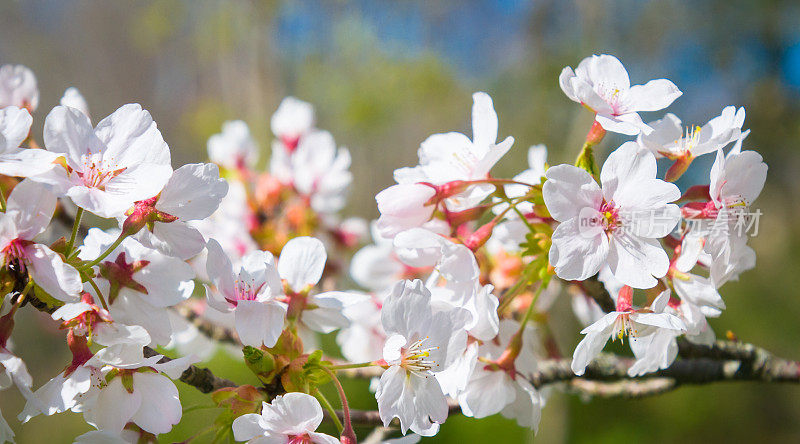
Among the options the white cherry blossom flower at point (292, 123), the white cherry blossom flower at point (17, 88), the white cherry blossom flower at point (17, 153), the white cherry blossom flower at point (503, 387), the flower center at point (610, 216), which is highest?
the white cherry blossom flower at point (17, 153)

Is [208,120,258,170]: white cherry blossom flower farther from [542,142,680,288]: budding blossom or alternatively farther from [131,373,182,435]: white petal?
[542,142,680,288]: budding blossom

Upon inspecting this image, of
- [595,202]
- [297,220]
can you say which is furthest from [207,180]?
[297,220]

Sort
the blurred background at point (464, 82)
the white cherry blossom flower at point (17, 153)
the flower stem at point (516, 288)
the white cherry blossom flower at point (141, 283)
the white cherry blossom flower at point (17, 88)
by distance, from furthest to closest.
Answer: the blurred background at point (464, 82)
the white cherry blossom flower at point (17, 88)
the flower stem at point (516, 288)
the white cherry blossom flower at point (141, 283)
the white cherry blossom flower at point (17, 153)

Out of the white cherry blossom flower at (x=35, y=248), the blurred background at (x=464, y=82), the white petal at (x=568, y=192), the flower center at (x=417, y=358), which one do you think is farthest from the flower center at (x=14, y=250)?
the blurred background at (x=464, y=82)

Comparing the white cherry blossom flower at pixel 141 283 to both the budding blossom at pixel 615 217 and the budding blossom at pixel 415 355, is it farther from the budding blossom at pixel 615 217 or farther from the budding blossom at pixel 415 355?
the budding blossom at pixel 615 217

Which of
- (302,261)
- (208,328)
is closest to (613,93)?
(302,261)

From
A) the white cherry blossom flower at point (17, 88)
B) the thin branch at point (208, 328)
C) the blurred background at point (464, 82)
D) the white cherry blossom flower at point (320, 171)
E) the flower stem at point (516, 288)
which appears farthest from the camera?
the blurred background at point (464, 82)

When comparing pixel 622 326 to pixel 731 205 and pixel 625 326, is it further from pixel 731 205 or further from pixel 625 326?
pixel 731 205
